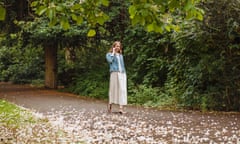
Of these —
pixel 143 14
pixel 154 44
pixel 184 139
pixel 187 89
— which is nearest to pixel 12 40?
pixel 154 44

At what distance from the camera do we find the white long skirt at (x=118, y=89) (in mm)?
10930

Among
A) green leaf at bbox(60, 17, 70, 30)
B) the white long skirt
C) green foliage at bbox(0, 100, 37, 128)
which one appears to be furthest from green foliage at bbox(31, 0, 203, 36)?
the white long skirt

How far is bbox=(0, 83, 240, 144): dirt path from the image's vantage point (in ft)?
23.3

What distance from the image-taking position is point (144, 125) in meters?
8.70

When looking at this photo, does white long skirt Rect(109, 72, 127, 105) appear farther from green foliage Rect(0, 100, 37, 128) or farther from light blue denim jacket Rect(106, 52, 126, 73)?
green foliage Rect(0, 100, 37, 128)

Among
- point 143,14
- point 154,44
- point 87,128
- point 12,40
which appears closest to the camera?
point 143,14

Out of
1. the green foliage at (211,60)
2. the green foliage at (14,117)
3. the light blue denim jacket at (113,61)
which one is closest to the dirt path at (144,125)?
the green foliage at (14,117)

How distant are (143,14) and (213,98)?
8.05m

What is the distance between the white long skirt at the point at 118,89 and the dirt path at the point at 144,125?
42 cm

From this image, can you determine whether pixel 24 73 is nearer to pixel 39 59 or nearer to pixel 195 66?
pixel 39 59

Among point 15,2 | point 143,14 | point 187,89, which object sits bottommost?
point 187,89

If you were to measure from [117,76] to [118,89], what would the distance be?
367mm

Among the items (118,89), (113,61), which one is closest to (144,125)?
(118,89)

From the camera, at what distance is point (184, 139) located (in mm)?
7035
